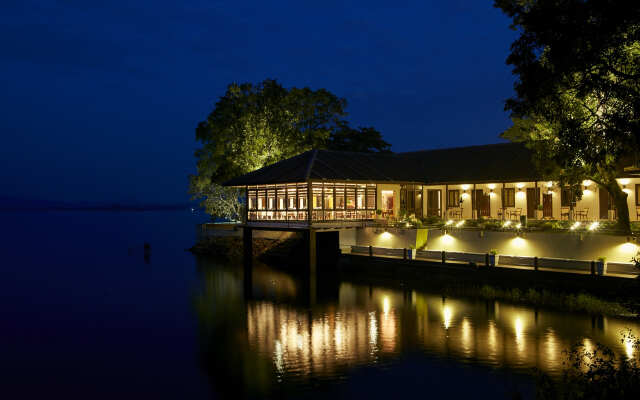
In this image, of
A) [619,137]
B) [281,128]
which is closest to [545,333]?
[619,137]

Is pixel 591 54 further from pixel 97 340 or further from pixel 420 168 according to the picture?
pixel 420 168

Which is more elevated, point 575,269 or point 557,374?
point 575,269

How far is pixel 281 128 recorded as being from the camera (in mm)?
43062

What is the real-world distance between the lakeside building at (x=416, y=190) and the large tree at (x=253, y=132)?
6.61 metres

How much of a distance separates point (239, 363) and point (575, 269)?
1457 centimetres

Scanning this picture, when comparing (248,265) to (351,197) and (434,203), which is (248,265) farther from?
(434,203)

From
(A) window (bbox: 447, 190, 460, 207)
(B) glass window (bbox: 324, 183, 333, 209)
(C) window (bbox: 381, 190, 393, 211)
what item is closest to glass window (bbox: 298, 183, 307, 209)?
(B) glass window (bbox: 324, 183, 333, 209)

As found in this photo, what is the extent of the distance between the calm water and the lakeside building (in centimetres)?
557

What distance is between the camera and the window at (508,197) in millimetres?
33125

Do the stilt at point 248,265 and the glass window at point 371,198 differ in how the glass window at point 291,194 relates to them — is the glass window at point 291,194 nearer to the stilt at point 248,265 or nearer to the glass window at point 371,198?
the stilt at point 248,265

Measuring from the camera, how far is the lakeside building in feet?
101

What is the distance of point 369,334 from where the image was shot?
18.9m

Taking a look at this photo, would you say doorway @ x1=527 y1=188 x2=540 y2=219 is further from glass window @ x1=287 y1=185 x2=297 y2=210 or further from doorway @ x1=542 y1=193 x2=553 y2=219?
glass window @ x1=287 y1=185 x2=297 y2=210

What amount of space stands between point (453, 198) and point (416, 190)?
8.51 feet
